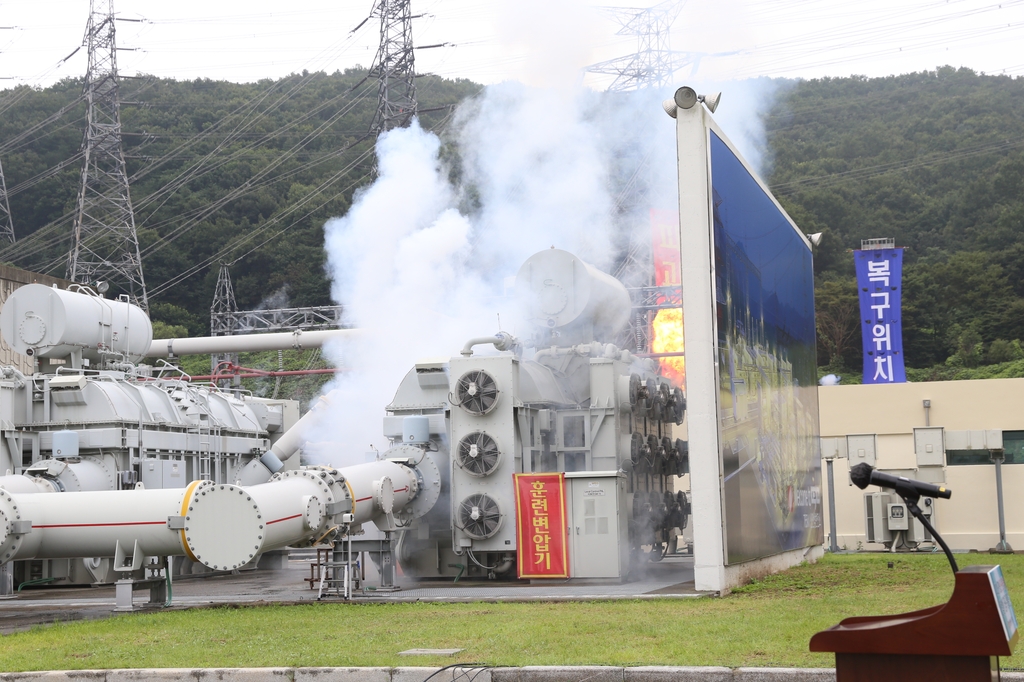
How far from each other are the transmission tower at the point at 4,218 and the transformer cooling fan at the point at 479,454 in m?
55.8

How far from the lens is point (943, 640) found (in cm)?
531

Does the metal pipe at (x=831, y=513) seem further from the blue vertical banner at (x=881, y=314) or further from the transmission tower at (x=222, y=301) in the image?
the transmission tower at (x=222, y=301)

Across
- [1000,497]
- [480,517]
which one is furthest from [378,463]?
[1000,497]

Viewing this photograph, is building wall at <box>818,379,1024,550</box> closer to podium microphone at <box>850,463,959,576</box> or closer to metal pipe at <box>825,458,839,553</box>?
metal pipe at <box>825,458,839,553</box>

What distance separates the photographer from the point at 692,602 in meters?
16.2

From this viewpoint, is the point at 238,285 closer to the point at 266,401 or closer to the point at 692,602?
the point at 266,401

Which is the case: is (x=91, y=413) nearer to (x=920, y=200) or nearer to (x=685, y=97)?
(x=685, y=97)

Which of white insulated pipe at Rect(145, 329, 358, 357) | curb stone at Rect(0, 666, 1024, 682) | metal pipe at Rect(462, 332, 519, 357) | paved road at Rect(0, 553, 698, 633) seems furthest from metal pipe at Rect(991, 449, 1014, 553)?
curb stone at Rect(0, 666, 1024, 682)

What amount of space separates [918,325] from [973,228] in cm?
703

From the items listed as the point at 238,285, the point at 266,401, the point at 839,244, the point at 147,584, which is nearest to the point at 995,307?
the point at 839,244

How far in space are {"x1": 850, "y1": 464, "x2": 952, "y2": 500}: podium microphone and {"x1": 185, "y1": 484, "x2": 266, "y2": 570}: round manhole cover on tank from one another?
38.1 ft

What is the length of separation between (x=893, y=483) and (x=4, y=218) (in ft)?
248

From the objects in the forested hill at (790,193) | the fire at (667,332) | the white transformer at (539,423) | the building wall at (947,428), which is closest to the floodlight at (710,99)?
the white transformer at (539,423)

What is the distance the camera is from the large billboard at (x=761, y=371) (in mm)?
18547
